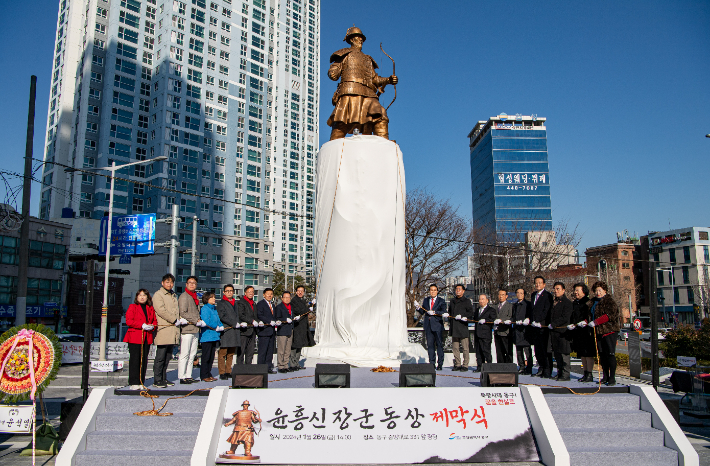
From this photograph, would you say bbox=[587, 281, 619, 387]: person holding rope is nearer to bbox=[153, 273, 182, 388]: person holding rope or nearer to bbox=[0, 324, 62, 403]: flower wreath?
bbox=[153, 273, 182, 388]: person holding rope

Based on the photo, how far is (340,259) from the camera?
12.1 meters

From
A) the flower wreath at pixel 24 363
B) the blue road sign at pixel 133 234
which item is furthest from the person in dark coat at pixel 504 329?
the blue road sign at pixel 133 234

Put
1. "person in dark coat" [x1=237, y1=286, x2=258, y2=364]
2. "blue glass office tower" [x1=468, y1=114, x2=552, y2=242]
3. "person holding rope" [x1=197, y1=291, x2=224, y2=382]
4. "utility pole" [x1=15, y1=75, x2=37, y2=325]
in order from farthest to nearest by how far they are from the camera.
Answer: "blue glass office tower" [x1=468, y1=114, x2=552, y2=242], "utility pole" [x1=15, y1=75, x2=37, y2=325], "person in dark coat" [x1=237, y1=286, x2=258, y2=364], "person holding rope" [x1=197, y1=291, x2=224, y2=382]

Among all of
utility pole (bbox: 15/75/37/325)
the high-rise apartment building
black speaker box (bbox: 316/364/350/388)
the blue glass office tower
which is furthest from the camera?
the blue glass office tower

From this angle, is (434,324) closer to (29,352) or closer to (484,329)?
(484,329)

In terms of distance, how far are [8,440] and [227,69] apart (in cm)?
6135

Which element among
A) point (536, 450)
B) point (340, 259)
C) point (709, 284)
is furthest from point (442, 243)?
point (709, 284)

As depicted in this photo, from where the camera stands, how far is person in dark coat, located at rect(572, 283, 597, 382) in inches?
346

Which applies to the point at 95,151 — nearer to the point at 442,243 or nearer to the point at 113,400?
the point at 442,243

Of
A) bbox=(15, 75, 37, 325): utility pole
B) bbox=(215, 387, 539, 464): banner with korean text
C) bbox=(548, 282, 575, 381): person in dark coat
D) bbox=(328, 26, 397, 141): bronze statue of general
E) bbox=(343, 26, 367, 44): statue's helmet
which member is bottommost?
bbox=(215, 387, 539, 464): banner with korean text

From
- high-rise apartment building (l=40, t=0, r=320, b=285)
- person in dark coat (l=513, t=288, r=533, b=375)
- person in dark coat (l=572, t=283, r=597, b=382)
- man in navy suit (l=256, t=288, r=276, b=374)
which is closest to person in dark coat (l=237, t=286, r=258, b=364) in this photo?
man in navy suit (l=256, t=288, r=276, b=374)

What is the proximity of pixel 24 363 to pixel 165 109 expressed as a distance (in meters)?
53.9

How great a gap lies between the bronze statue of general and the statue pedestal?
3.70ft

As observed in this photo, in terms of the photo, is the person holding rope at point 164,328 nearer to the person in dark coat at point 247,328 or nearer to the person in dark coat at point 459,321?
the person in dark coat at point 247,328
